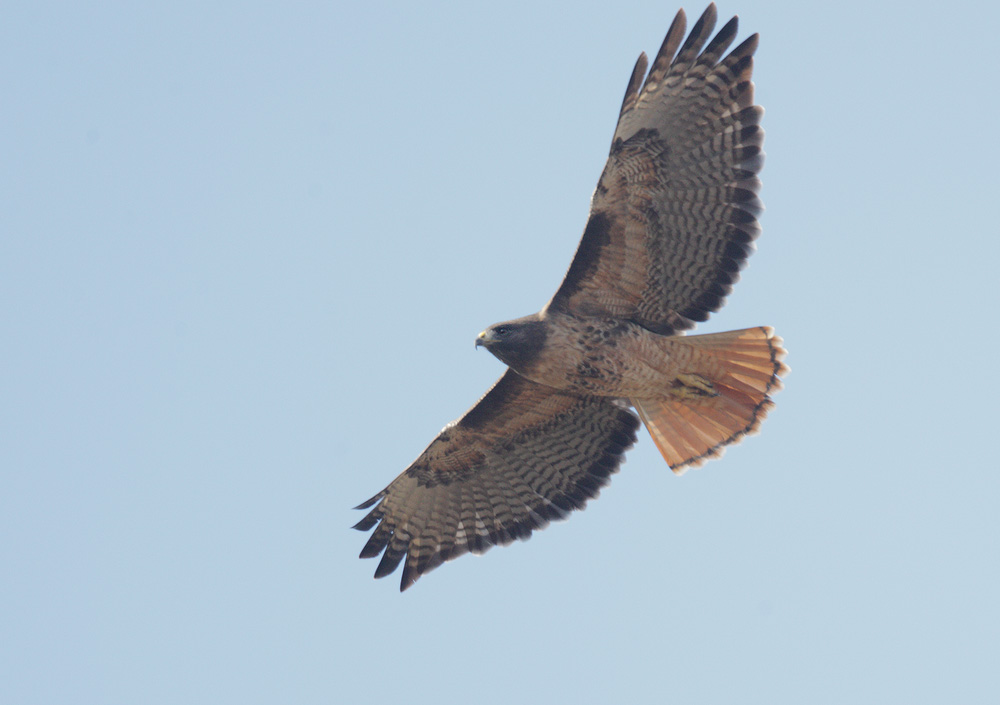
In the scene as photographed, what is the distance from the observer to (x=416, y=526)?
1181 centimetres

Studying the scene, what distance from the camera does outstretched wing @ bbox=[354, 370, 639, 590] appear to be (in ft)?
37.5

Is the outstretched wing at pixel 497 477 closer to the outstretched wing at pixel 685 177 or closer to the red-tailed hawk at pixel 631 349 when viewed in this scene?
the red-tailed hawk at pixel 631 349

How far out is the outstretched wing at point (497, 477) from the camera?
11.4m

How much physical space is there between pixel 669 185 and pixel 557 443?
2.83 m

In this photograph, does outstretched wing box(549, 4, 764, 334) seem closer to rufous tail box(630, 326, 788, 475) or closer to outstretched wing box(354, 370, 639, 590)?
rufous tail box(630, 326, 788, 475)

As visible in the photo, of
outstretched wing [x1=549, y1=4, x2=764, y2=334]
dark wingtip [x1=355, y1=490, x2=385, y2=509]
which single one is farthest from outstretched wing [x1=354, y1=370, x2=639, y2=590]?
outstretched wing [x1=549, y1=4, x2=764, y2=334]

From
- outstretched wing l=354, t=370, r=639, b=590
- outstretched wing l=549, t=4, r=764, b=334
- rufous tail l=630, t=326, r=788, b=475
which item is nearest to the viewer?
outstretched wing l=549, t=4, r=764, b=334

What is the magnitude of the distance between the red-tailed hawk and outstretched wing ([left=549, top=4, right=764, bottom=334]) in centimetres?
1

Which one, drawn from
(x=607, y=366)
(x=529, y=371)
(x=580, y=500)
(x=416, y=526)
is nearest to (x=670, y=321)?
(x=607, y=366)

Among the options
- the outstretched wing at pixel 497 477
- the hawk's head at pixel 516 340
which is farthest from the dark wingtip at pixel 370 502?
the hawk's head at pixel 516 340

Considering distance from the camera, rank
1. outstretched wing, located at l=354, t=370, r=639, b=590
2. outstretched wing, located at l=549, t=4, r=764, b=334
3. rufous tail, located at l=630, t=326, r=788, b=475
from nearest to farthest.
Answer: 1. outstretched wing, located at l=549, t=4, r=764, b=334
2. rufous tail, located at l=630, t=326, r=788, b=475
3. outstretched wing, located at l=354, t=370, r=639, b=590

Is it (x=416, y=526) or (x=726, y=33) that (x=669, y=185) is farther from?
(x=416, y=526)

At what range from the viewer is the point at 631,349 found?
10.6 meters

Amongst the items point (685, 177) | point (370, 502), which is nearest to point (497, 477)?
point (370, 502)
